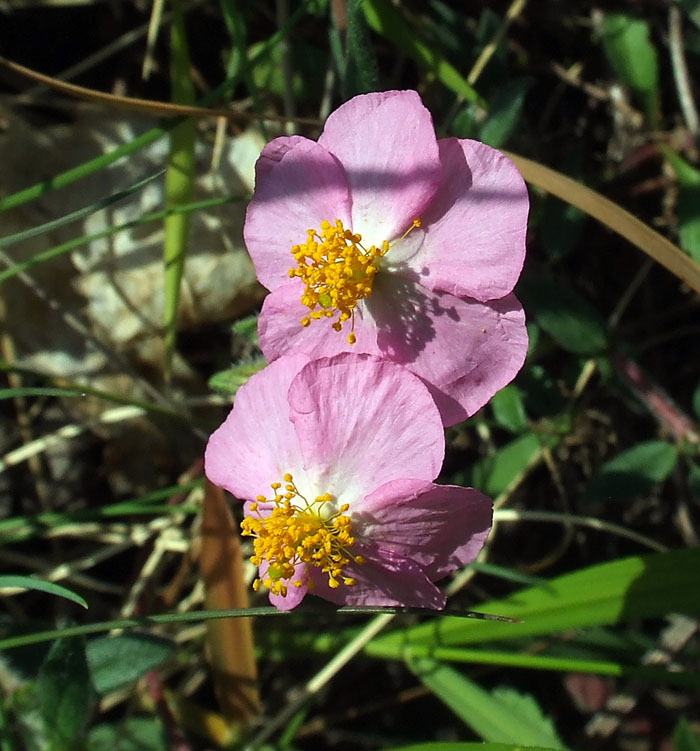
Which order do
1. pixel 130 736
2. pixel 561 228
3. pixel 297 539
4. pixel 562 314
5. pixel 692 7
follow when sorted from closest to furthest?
pixel 297 539, pixel 692 7, pixel 562 314, pixel 561 228, pixel 130 736

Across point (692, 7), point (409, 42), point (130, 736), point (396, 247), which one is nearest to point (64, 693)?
point (130, 736)

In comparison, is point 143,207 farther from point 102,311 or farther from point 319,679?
point 319,679

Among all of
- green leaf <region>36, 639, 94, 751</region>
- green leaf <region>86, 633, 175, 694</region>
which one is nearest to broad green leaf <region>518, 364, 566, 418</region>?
green leaf <region>86, 633, 175, 694</region>

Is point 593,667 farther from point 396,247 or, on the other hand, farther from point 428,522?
point 396,247

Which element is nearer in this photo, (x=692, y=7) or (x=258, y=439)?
(x=258, y=439)

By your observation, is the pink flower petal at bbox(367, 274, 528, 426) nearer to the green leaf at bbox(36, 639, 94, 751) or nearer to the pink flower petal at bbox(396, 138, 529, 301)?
the pink flower petal at bbox(396, 138, 529, 301)

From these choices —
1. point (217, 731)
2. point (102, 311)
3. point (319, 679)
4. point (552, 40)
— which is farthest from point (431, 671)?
point (552, 40)

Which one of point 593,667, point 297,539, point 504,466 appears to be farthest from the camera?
point 504,466

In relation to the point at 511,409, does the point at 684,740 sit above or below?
below

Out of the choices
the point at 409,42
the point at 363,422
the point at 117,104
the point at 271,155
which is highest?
the point at 117,104

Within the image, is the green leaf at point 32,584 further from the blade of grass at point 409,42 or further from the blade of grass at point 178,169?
the blade of grass at point 409,42
